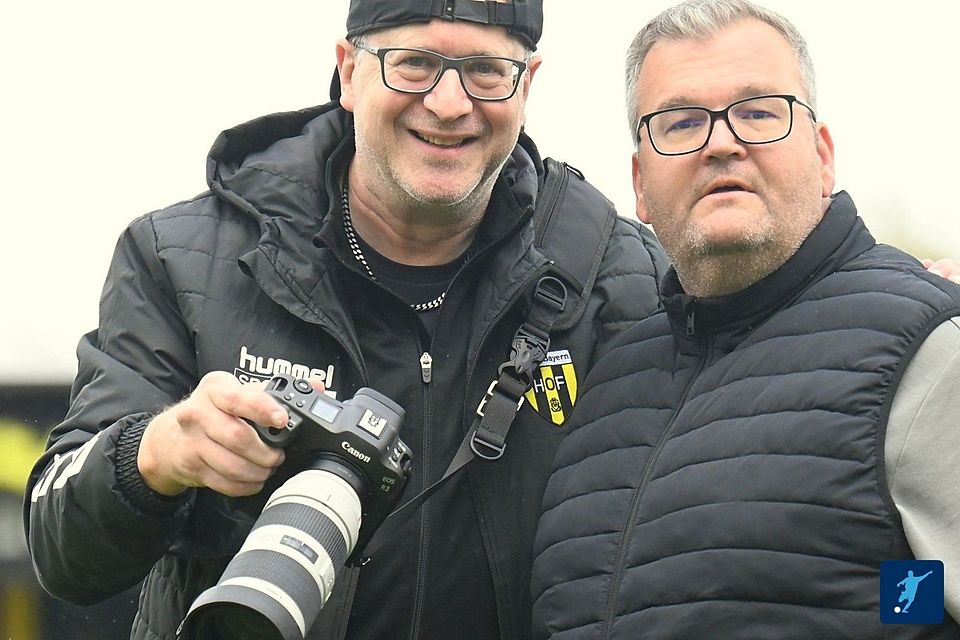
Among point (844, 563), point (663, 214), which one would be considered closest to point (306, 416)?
point (663, 214)

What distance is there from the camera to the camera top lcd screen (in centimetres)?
220

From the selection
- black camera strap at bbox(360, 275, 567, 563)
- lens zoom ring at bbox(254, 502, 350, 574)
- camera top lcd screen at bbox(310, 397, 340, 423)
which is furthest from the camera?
black camera strap at bbox(360, 275, 567, 563)

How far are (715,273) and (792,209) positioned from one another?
0.53 ft

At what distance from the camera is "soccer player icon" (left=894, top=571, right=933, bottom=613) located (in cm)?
184

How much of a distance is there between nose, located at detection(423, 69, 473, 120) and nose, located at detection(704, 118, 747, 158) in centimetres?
57

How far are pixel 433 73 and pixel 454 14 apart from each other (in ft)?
0.40

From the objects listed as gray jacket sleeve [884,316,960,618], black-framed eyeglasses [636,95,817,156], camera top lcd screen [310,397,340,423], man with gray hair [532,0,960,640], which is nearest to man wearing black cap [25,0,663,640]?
man with gray hair [532,0,960,640]

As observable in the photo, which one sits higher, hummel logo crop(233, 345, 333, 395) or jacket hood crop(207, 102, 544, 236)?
jacket hood crop(207, 102, 544, 236)

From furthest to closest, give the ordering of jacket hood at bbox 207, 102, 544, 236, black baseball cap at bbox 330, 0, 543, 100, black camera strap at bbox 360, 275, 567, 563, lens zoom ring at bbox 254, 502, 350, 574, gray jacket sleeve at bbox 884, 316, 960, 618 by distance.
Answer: jacket hood at bbox 207, 102, 544, 236 < black baseball cap at bbox 330, 0, 543, 100 < black camera strap at bbox 360, 275, 567, 563 < lens zoom ring at bbox 254, 502, 350, 574 < gray jacket sleeve at bbox 884, 316, 960, 618

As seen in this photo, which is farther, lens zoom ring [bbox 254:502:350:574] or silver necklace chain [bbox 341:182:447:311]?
silver necklace chain [bbox 341:182:447:311]

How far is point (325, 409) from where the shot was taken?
7.25 ft

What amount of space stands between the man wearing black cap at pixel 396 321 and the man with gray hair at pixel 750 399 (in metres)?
0.23

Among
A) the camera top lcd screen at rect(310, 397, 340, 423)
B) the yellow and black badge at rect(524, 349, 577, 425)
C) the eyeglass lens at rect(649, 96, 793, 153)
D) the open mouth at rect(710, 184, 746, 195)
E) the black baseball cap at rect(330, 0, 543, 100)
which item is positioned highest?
the black baseball cap at rect(330, 0, 543, 100)

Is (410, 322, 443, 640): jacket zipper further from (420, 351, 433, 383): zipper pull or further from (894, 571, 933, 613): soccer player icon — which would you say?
(894, 571, 933, 613): soccer player icon
